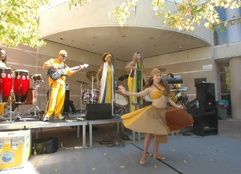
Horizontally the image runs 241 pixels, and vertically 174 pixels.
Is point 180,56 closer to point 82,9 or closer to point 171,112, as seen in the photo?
point 82,9

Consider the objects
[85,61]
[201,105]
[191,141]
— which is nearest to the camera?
[191,141]

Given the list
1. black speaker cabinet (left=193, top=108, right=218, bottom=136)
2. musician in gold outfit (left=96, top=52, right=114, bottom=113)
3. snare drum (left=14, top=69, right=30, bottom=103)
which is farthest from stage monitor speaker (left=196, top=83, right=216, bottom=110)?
snare drum (left=14, top=69, right=30, bottom=103)

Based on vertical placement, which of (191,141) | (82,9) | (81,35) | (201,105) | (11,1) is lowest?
(191,141)

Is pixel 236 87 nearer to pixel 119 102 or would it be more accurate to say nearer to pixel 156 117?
pixel 119 102

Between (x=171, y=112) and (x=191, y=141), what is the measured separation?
194 centimetres

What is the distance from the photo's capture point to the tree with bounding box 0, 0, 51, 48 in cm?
431

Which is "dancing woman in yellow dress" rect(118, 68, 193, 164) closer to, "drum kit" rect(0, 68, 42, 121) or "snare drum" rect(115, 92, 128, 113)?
"drum kit" rect(0, 68, 42, 121)

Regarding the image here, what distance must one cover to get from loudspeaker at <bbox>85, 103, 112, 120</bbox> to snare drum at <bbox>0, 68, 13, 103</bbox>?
1.63 meters

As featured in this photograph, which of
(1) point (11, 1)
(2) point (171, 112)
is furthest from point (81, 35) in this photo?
(2) point (171, 112)

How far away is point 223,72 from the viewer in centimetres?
1134

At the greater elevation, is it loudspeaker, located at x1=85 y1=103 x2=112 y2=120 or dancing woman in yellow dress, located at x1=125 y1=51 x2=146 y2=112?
dancing woman in yellow dress, located at x1=125 y1=51 x2=146 y2=112

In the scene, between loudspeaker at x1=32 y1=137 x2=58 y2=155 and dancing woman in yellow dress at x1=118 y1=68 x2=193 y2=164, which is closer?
dancing woman in yellow dress at x1=118 y1=68 x2=193 y2=164

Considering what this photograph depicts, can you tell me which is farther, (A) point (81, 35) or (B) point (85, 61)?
(B) point (85, 61)

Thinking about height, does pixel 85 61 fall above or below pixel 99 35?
below
